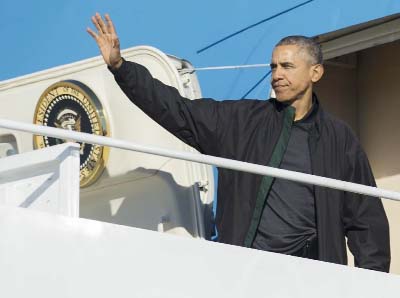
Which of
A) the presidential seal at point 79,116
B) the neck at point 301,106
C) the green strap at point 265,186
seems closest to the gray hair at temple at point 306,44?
the neck at point 301,106

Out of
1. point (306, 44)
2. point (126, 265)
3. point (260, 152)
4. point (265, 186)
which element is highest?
point (306, 44)

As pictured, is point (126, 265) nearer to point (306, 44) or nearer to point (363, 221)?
point (363, 221)

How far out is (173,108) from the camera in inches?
136

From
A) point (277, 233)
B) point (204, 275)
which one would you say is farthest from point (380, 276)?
point (204, 275)

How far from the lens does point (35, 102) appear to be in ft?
13.5

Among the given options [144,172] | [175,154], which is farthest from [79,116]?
[175,154]

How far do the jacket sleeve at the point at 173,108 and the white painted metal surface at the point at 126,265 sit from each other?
2.05 ft

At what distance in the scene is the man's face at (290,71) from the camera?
346 cm

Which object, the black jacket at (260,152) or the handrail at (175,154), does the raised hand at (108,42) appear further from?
the handrail at (175,154)

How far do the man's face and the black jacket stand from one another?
0.07 m

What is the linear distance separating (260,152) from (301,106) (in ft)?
0.82

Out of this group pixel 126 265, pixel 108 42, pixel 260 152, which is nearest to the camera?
pixel 126 265

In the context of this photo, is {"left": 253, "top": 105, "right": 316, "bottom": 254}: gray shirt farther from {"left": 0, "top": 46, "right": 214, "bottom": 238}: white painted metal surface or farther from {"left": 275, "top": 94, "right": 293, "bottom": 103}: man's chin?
{"left": 0, "top": 46, "right": 214, "bottom": 238}: white painted metal surface

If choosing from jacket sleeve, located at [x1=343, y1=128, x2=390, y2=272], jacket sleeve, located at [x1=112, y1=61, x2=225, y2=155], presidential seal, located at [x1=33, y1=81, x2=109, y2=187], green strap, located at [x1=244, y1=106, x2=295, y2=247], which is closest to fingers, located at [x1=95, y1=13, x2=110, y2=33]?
jacket sleeve, located at [x1=112, y1=61, x2=225, y2=155]
